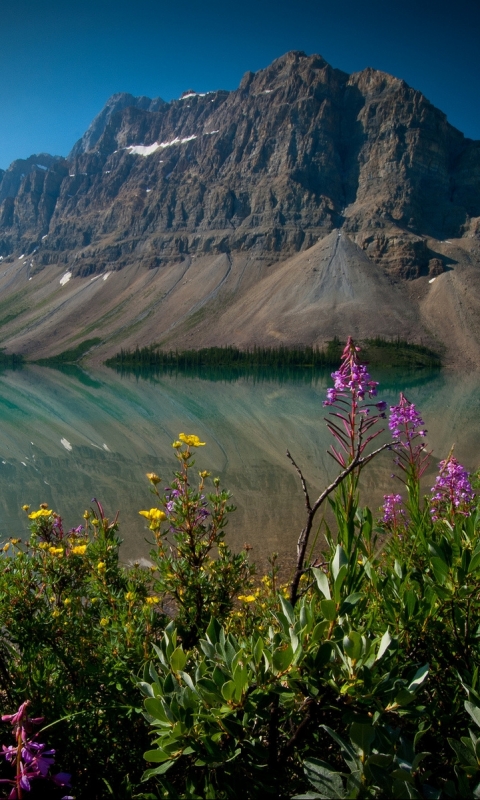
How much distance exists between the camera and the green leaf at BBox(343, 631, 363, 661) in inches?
65.7

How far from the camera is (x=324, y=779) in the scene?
1.62 metres

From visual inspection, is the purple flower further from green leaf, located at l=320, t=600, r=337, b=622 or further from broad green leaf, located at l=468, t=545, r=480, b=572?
green leaf, located at l=320, t=600, r=337, b=622

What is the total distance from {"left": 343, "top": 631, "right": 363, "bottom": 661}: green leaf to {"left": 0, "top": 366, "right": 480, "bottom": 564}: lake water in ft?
26.6

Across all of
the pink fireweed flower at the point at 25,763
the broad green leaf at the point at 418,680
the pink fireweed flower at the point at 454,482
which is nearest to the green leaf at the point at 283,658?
the broad green leaf at the point at 418,680

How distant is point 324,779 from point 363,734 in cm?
20

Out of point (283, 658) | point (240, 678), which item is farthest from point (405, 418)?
point (240, 678)

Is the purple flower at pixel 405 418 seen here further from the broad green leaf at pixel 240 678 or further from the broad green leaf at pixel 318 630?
the broad green leaf at pixel 240 678

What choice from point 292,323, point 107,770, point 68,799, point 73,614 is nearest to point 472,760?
point 68,799

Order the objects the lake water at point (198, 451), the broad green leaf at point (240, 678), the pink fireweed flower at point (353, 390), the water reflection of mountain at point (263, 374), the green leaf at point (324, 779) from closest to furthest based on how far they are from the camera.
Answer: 1. the green leaf at point (324, 779)
2. the broad green leaf at point (240, 678)
3. the pink fireweed flower at point (353, 390)
4. the lake water at point (198, 451)
5. the water reflection of mountain at point (263, 374)

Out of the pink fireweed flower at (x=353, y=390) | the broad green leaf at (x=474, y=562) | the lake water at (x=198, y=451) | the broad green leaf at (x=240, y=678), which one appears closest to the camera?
the broad green leaf at (x=240, y=678)

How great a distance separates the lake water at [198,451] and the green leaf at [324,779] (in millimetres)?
8213

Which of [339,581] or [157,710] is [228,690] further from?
[339,581]

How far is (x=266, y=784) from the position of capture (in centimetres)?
184

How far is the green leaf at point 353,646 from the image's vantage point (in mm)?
1670
